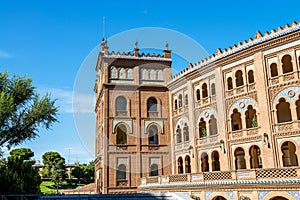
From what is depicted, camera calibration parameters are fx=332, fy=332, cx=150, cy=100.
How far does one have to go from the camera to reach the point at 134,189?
2842cm

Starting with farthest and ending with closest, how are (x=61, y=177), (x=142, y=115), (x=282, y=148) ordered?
(x=61, y=177) < (x=142, y=115) < (x=282, y=148)

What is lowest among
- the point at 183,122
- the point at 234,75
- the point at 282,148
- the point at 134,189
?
the point at 134,189

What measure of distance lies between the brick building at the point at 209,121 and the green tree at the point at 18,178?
22.4ft

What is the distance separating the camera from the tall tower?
94.5 feet

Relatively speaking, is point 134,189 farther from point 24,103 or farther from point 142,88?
point 24,103

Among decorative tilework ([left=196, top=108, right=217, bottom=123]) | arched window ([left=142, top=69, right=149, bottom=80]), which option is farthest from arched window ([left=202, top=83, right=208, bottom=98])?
arched window ([left=142, top=69, right=149, bottom=80])

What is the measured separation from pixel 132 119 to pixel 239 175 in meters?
12.6

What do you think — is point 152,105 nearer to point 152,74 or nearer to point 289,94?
point 152,74

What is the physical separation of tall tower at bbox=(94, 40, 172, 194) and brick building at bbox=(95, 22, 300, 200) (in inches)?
3.5

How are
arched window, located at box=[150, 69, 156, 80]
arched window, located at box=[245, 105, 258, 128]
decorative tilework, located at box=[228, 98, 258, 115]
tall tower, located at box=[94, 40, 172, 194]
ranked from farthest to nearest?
arched window, located at box=[150, 69, 156, 80] < tall tower, located at box=[94, 40, 172, 194] < arched window, located at box=[245, 105, 258, 128] < decorative tilework, located at box=[228, 98, 258, 115]

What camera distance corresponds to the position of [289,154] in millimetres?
23109

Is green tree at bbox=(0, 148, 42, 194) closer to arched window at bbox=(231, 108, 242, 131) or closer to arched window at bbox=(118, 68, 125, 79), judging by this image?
arched window at bbox=(118, 68, 125, 79)

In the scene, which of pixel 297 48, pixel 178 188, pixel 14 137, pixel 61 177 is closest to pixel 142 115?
pixel 178 188

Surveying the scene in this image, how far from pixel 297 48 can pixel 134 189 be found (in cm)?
1694
